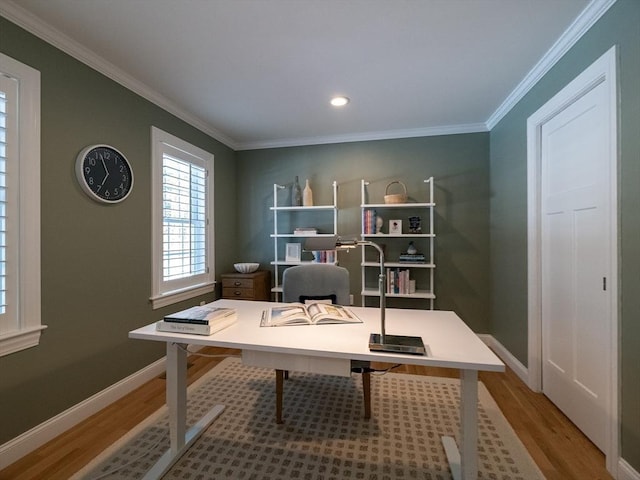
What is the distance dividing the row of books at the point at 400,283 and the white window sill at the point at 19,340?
2.85m

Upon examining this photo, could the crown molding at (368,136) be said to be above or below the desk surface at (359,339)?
above

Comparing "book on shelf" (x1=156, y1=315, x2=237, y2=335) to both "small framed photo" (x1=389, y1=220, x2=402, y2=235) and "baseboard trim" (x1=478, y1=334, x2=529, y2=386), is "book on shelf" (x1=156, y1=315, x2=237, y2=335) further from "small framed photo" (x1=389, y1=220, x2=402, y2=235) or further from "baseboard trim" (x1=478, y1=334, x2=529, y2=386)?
"baseboard trim" (x1=478, y1=334, x2=529, y2=386)

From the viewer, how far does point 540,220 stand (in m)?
2.20

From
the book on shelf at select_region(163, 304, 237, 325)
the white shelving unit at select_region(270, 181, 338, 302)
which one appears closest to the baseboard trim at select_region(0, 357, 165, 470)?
the book on shelf at select_region(163, 304, 237, 325)

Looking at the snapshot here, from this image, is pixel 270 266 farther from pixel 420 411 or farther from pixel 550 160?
pixel 550 160

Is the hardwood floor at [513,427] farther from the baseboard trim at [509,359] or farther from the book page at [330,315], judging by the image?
the book page at [330,315]

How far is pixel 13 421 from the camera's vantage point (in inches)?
60.9

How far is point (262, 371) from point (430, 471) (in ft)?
5.06

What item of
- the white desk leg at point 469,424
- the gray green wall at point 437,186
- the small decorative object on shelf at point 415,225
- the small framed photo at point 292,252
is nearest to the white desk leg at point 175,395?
the white desk leg at point 469,424

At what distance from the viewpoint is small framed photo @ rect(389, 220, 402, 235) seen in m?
3.25

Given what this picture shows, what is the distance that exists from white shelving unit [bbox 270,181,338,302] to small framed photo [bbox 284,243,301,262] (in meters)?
0.05

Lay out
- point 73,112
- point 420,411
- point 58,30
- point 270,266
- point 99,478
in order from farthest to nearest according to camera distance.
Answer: point 270,266
point 420,411
point 73,112
point 58,30
point 99,478

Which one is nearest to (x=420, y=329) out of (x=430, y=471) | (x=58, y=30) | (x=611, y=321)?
(x=430, y=471)

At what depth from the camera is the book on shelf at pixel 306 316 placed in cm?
155
